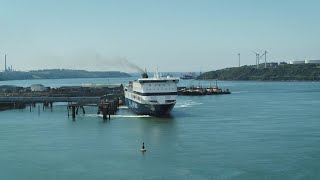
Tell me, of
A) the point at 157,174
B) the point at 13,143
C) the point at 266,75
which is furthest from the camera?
the point at 266,75

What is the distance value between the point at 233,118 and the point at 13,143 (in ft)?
71.9

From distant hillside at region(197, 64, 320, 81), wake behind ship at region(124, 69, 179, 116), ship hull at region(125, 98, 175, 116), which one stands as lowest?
ship hull at region(125, 98, 175, 116)

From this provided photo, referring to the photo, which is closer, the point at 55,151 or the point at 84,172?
the point at 84,172

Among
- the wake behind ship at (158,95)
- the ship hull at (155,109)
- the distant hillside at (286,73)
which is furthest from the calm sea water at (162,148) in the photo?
the distant hillside at (286,73)

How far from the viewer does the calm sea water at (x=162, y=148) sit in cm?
2378

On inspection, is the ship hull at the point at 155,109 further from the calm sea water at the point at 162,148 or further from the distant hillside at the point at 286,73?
the distant hillside at the point at 286,73

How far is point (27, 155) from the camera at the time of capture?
2825cm

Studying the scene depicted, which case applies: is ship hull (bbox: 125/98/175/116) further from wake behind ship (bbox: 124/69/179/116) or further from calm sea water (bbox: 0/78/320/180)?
calm sea water (bbox: 0/78/320/180)

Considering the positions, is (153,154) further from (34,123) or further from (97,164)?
(34,123)

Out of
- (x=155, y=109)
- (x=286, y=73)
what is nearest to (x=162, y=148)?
(x=155, y=109)

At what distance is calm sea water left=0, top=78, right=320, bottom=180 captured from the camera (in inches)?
936

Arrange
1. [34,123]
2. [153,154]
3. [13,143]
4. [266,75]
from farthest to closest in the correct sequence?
[266,75] < [34,123] < [13,143] < [153,154]

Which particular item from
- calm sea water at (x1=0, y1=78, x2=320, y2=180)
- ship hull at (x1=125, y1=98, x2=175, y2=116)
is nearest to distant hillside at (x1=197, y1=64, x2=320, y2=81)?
ship hull at (x1=125, y1=98, x2=175, y2=116)

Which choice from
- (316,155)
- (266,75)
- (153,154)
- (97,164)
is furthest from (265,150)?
(266,75)
